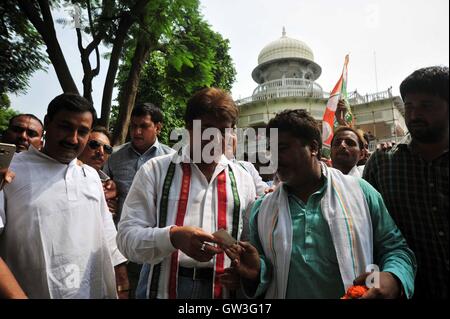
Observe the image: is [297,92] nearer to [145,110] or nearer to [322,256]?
[145,110]

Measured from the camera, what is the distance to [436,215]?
1.59 m

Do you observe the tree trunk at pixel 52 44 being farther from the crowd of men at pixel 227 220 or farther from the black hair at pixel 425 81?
the black hair at pixel 425 81

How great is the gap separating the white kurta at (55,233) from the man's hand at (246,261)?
2.74 ft

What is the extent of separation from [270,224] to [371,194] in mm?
532

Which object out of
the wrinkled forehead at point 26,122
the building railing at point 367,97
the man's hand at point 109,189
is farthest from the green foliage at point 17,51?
the building railing at point 367,97

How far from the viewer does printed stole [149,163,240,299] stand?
60.4 inches

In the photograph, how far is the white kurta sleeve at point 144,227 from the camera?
143 cm

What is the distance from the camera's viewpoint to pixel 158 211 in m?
1.58

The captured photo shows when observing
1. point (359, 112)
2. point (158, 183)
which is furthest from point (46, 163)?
point (359, 112)

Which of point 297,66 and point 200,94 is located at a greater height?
point 297,66

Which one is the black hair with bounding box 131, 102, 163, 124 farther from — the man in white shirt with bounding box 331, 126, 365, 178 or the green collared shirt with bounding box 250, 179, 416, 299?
the green collared shirt with bounding box 250, 179, 416, 299

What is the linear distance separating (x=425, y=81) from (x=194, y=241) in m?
1.23

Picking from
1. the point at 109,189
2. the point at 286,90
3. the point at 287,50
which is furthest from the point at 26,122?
the point at 287,50
